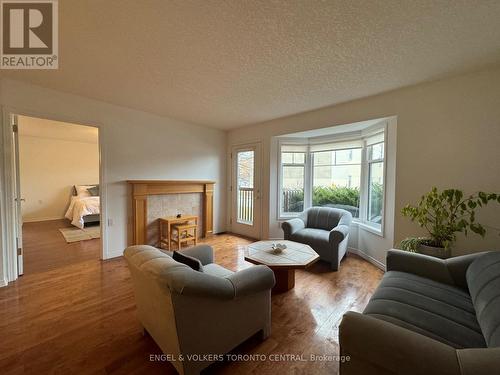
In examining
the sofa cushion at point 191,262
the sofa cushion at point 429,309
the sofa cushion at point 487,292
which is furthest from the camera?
the sofa cushion at point 191,262

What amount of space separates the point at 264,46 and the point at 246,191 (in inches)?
130

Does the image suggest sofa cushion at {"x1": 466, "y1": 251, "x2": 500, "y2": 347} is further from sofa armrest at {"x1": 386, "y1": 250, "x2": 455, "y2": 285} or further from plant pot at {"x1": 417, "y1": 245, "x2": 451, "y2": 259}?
plant pot at {"x1": 417, "y1": 245, "x2": 451, "y2": 259}

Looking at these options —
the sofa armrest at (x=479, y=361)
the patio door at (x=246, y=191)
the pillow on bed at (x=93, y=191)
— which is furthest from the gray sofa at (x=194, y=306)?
the pillow on bed at (x=93, y=191)

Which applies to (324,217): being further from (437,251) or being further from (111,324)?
(111,324)

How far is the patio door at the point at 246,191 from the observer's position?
4.53 metres

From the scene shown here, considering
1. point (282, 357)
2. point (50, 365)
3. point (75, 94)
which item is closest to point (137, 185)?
point (75, 94)

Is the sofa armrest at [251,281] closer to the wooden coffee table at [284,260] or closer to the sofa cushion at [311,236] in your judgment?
the wooden coffee table at [284,260]

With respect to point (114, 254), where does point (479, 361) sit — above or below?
above

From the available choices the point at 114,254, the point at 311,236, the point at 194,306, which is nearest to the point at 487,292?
the point at 194,306

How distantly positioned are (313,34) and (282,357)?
2485mm

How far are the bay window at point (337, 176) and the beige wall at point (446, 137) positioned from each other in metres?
0.42

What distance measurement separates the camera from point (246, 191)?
4840 mm

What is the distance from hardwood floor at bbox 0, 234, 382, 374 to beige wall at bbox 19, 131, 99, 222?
4384 millimetres

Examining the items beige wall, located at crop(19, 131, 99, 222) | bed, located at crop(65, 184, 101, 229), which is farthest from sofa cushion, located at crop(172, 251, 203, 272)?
beige wall, located at crop(19, 131, 99, 222)
